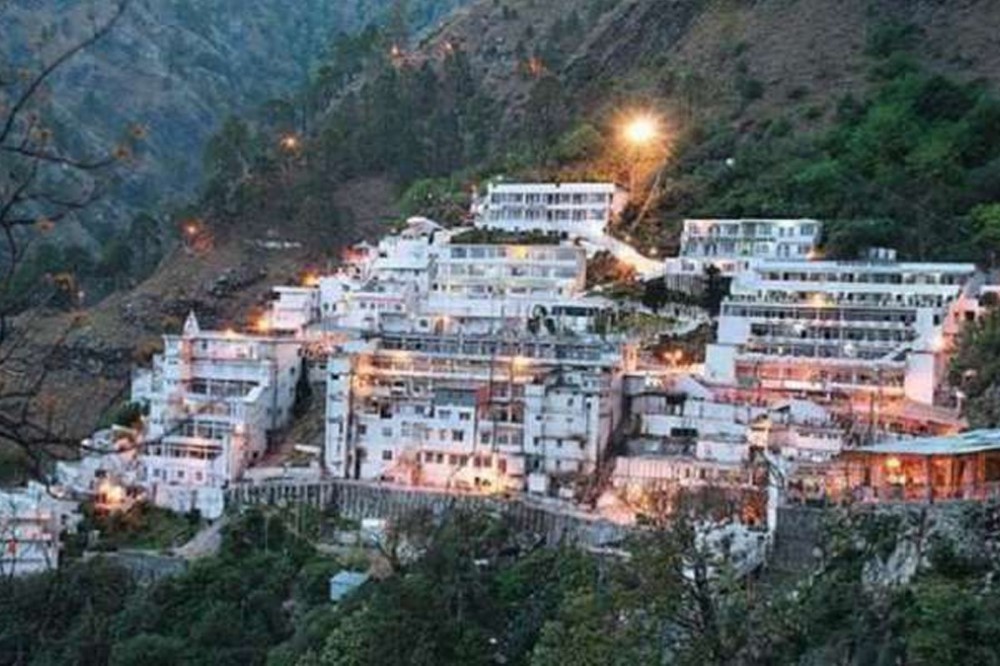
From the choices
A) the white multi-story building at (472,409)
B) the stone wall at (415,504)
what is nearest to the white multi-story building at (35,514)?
the stone wall at (415,504)

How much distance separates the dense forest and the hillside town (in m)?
2.27

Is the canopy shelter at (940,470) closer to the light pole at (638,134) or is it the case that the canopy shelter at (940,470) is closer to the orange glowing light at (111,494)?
the orange glowing light at (111,494)

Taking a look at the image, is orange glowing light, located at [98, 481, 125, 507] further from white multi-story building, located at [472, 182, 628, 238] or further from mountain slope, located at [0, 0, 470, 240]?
mountain slope, located at [0, 0, 470, 240]

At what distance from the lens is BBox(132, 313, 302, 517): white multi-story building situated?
27531mm

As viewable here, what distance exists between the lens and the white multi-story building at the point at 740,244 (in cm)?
3081

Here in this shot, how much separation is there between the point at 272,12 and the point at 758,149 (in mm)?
53514

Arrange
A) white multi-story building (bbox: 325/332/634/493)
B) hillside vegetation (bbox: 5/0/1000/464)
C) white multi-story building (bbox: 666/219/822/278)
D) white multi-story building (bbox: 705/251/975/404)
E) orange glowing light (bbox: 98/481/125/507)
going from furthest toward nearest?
hillside vegetation (bbox: 5/0/1000/464)
white multi-story building (bbox: 666/219/822/278)
orange glowing light (bbox: 98/481/125/507)
white multi-story building (bbox: 325/332/634/493)
white multi-story building (bbox: 705/251/975/404)

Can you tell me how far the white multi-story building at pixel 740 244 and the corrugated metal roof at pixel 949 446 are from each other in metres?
12.2

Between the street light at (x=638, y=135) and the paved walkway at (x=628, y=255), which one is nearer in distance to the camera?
the paved walkway at (x=628, y=255)

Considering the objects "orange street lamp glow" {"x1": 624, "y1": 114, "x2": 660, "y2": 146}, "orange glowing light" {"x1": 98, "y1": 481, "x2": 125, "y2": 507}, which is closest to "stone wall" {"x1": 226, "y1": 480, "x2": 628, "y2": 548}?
"orange glowing light" {"x1": 98, "y1": 481, "x2": 125, "y2": 507}

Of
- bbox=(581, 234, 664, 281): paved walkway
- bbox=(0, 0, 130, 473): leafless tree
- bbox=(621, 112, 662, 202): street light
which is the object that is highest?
bbox=(621, 112, 662, 202): street light

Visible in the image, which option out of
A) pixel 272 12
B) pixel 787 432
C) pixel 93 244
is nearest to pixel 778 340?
pixel 787 432

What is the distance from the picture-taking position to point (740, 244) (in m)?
31.5

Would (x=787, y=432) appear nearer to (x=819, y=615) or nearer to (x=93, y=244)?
(x=819, y=615)
